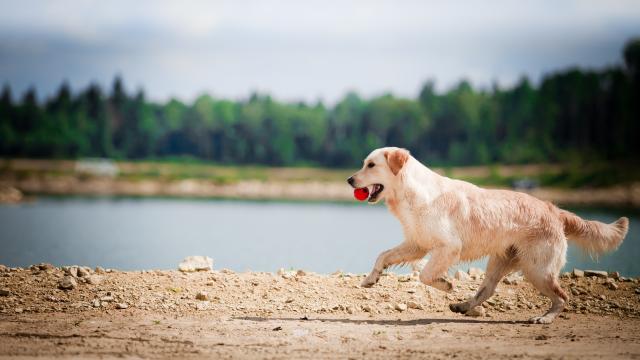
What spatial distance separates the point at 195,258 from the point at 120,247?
13.9 meters

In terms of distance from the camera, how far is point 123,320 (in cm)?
984

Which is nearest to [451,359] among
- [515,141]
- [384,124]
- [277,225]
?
[277,225]

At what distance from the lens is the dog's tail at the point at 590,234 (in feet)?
35.9

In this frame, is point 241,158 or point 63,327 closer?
point 63,327

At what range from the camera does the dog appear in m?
10.3

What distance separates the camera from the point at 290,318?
10352 mm

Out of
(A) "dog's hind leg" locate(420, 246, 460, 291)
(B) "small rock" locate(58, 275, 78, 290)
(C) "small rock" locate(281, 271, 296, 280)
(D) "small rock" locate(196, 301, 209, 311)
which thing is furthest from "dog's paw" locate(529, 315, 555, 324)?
(B) "small rock" locate(58, 275, 78, 290)

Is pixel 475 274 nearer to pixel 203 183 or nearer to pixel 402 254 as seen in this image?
pixel 402 254

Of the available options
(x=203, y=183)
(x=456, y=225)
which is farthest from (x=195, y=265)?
(x=203, y=183)

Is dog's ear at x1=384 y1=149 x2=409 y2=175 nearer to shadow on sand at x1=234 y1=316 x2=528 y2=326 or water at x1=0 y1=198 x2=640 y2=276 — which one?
shadow on sand at x1=234 y1=316 x2=528 y2=326

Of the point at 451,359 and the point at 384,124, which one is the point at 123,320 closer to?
the point at 451,359

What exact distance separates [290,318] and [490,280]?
2932mm

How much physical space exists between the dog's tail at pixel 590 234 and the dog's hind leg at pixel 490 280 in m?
0.99

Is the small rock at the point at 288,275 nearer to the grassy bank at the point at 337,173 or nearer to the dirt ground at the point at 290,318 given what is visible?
the dirt ground at the point at 290,318
